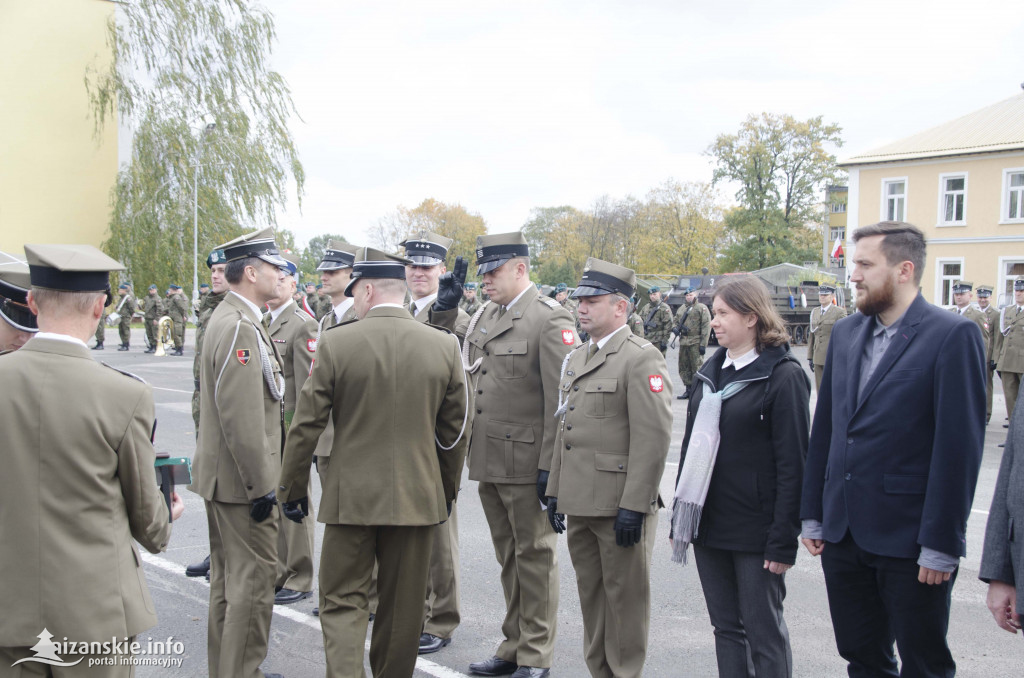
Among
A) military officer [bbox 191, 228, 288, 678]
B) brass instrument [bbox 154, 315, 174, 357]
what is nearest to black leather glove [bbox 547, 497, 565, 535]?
military officer [bbox 191, 228, 288, 678]

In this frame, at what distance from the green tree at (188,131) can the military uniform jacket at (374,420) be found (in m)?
27.9

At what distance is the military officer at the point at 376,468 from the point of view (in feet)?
11.7

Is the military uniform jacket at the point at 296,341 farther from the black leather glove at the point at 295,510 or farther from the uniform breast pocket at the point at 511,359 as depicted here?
the black leather glove at the point at 295,510

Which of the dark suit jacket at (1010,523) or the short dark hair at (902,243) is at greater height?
the short dark hair at (902,243)

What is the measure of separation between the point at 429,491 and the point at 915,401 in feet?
6.66

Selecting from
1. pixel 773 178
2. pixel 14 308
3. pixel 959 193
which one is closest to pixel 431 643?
pixel 14 308

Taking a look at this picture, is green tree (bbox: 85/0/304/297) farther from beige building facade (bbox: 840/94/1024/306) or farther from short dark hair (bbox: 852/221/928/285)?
short dark hair (bbox: 852/221/928/285)

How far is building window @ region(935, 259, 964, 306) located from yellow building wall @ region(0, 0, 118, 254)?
35.0 metres

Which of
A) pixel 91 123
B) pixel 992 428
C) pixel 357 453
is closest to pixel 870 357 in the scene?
pixel 357 453

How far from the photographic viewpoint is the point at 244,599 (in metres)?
3.87

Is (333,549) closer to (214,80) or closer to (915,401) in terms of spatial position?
(915,401)

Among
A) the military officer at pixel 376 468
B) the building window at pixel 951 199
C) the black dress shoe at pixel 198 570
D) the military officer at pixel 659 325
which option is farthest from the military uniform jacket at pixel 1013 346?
the building window at pixel 951 199

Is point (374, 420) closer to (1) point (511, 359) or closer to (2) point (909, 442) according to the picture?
(1) point (511, 359)

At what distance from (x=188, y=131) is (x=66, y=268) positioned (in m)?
30.0
